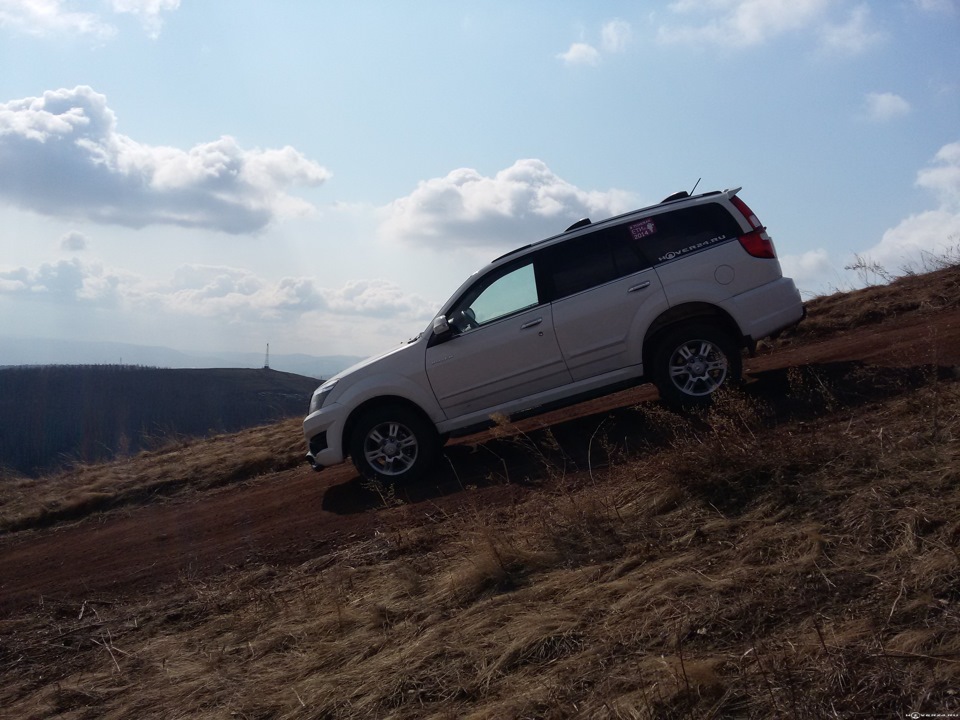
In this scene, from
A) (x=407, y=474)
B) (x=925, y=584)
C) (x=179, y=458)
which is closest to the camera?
(x=925, y=584)

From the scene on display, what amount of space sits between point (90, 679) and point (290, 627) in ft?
3.97

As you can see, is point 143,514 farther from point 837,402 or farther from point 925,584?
point 925,584

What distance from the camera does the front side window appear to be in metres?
8.21

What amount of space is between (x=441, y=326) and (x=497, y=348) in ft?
1.84

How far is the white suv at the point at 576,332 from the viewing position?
785cm

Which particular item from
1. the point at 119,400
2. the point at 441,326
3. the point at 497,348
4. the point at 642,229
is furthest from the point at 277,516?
the point at 119,400

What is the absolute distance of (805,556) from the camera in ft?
14.3

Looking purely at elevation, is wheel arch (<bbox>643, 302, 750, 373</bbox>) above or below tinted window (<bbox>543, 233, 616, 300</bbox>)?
below

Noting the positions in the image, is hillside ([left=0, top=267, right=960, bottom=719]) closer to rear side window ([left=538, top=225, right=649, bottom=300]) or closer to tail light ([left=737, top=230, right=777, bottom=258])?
tail light ([left=737, top=230, right=777, bottom=258])

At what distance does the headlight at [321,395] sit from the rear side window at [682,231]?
320 cm

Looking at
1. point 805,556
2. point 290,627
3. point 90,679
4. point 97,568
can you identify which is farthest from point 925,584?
point 97,568

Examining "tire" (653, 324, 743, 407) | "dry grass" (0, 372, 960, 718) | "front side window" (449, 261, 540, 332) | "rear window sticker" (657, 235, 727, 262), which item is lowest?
"dry grass" (0, 372, 960, 718)

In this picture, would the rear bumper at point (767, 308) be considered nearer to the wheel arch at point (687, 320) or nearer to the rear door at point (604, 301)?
the wheel arch at point (687, 320)

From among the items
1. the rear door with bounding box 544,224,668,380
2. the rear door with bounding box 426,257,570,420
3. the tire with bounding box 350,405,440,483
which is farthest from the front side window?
the tire with bounding box 350,405,440,483
